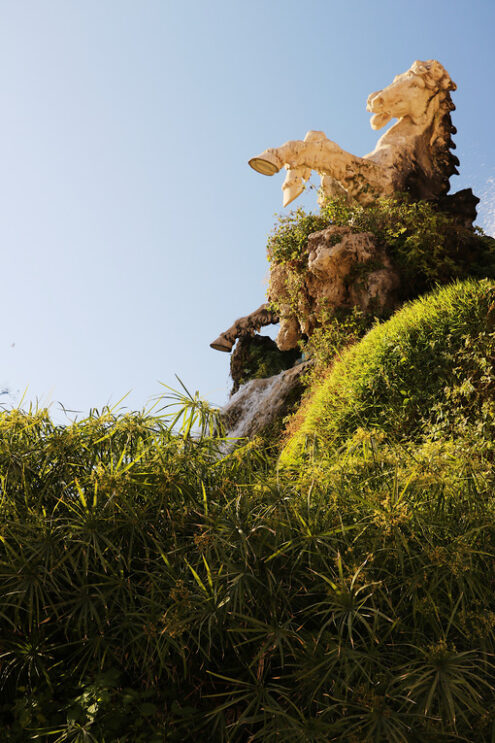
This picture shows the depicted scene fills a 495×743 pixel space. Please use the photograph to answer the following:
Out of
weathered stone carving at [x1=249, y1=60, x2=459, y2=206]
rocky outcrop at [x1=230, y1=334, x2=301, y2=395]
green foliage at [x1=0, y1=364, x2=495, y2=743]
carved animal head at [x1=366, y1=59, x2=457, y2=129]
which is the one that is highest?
carved animal head at [x1=366, y1=59, x2=457, y2=129]

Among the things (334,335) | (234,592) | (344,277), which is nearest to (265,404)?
(334,335)

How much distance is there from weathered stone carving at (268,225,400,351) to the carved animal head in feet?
17.6

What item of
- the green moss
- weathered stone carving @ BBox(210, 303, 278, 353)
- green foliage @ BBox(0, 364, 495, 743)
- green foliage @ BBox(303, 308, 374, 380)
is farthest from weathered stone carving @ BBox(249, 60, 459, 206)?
green foliage @ BBox(0, 364, 495, 743)

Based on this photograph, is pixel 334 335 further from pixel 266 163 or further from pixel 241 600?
pixel 241 600

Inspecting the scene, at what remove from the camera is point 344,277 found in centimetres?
930

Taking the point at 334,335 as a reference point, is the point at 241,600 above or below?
below

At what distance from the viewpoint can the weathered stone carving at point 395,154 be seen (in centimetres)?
1120

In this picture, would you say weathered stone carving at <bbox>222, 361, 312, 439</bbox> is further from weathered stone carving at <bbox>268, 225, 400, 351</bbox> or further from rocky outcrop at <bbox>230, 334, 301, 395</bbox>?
rocky outcrop at <bbox>230, 334, 301, 395</bbox>

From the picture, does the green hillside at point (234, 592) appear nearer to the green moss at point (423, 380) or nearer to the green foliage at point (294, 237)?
the green moss at point (423, 380)

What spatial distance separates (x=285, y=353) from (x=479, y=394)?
8.09 m

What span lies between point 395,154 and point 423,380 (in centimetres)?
825

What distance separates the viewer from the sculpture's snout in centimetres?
1023

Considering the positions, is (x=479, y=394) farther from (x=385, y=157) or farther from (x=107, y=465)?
(x=385, y=157)

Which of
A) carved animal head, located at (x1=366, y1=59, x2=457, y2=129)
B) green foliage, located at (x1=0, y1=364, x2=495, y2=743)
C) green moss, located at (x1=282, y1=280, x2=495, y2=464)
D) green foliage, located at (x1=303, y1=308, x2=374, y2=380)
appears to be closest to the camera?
green foliage, located at (x1=0, y1=364, x2=495, y2=743)
